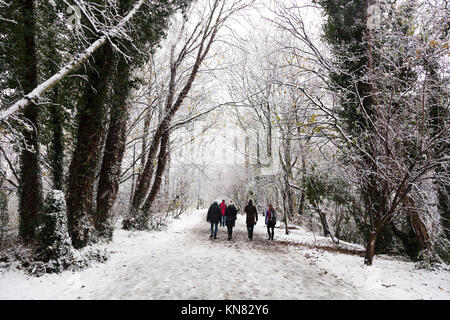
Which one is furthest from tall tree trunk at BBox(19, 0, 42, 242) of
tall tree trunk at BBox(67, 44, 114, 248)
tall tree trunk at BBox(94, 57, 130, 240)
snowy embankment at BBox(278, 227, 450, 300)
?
snowy embankment at BBox(278, 227, 450, 300)

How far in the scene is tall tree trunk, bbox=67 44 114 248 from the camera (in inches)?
247

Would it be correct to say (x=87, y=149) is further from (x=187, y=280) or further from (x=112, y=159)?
(x=187, y=280)

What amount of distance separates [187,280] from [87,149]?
449 centimetres

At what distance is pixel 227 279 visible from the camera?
16.8 ft

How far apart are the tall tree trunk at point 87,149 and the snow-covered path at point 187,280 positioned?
53.8 inches

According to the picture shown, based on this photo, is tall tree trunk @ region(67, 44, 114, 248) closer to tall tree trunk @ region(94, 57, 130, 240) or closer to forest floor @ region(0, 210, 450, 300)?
tall tree trunk @ region(94, 57, 130, 240)

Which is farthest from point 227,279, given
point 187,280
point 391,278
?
point 391,278

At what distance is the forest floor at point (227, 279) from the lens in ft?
13.9

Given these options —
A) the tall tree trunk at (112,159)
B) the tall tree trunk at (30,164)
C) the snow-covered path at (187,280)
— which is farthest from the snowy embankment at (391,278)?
the tall tree trunk at (30,164)

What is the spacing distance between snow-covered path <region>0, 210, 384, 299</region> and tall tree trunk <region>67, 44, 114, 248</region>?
1366 millimetres

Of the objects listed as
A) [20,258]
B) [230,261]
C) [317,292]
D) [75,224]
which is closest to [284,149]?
[230,261]

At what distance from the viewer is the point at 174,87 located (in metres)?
12.4
